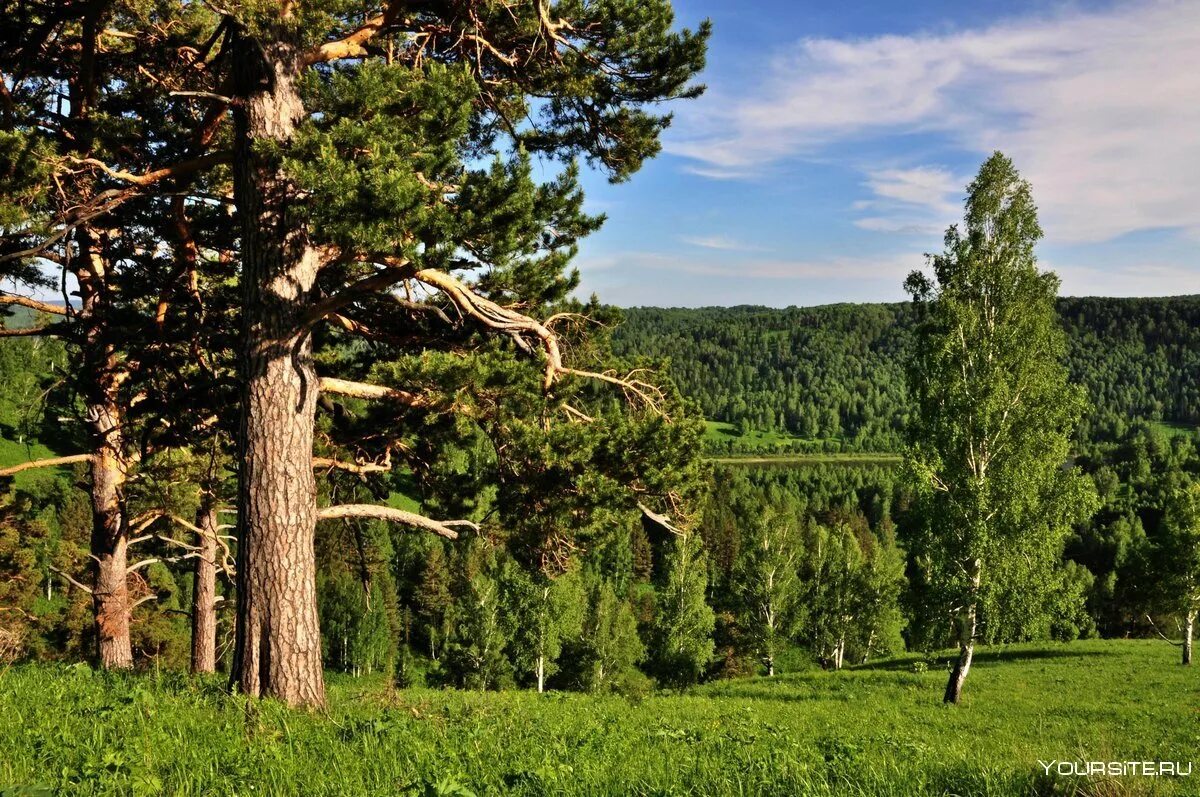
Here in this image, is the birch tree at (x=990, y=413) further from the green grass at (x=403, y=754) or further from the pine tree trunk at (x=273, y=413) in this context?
the pine tree trunk at (x=273, y=413)

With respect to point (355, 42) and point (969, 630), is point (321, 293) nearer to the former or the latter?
point (355, 42)

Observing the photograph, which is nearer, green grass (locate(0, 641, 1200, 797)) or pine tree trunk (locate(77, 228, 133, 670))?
green grass (locate(0, 641, 1200, 797))

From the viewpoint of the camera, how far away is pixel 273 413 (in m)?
6.01

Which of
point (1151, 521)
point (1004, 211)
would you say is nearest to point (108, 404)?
point (1004, 211)

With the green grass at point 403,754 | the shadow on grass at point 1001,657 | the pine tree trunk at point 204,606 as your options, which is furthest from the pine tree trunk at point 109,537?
the shadow on grass at point 1001,657

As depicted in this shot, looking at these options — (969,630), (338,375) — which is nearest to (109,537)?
(338,375)

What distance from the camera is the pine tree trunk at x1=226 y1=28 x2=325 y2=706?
5.85m

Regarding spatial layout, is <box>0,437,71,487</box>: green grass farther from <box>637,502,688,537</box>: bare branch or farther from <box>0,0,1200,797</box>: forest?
<box>637,502,688,537</box>: bare branch

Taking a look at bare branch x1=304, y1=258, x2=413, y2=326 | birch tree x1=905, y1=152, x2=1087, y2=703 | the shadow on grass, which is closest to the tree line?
bare branch x1=304, y1=258, x2=413, y2=326

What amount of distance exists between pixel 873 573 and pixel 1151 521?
87.0 meters

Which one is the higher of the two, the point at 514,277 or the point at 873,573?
the point at 514,277

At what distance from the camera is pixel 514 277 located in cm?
812

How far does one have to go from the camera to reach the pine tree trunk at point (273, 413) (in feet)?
19.2

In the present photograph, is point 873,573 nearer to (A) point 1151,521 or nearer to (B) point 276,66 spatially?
(B) point 276,66
